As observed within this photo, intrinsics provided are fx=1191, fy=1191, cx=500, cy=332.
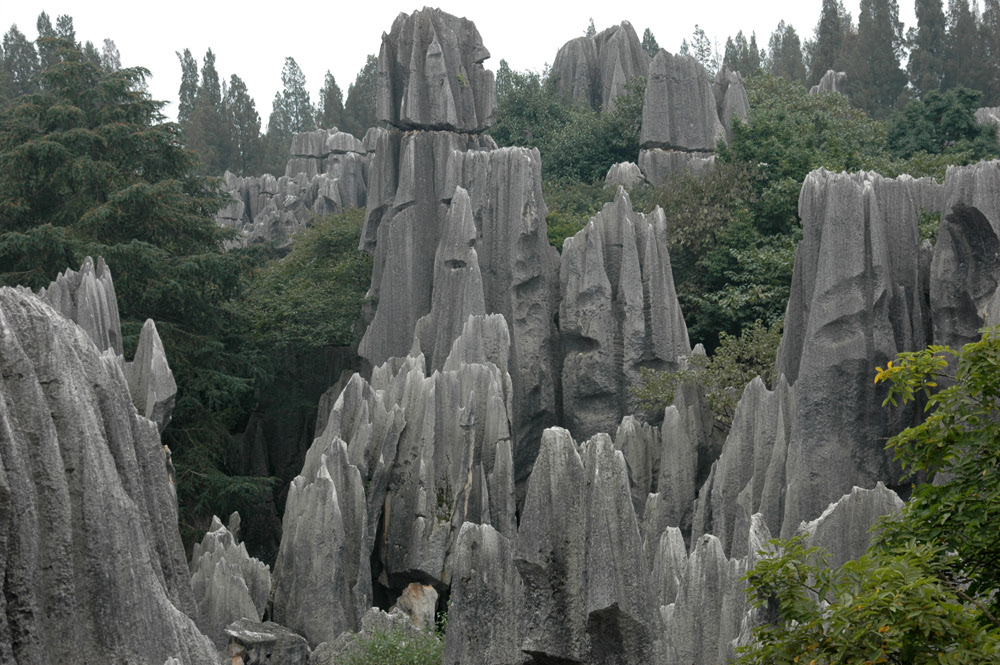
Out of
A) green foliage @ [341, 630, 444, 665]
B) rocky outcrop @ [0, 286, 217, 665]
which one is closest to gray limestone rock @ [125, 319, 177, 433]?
green foliage @ [341, 630, 444, 665]

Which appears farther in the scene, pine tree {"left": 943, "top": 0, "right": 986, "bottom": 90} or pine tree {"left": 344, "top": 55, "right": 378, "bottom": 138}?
pine tree {"left": 344, "top": 55, "right": 378, "bottom": 138}

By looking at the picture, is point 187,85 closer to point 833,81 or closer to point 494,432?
point 833,81

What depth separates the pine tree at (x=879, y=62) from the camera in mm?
62406

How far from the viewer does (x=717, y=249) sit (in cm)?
2997

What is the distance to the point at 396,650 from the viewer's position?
1703 centimetres

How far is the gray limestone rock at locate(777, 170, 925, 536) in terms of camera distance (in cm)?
1858

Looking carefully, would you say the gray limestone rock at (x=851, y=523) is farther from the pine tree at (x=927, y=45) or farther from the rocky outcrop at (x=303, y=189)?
the pine tree at (x=927, y=45)

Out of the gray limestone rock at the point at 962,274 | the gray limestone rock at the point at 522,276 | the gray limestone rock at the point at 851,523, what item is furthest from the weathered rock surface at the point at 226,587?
the gray limestone rock at the point at 962,274

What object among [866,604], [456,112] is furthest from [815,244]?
[456,112]

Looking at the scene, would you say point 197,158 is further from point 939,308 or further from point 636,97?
point 939,308

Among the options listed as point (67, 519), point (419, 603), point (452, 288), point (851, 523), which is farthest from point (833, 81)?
point (67, 519)

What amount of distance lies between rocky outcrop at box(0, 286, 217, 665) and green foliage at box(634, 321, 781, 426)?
16040mm

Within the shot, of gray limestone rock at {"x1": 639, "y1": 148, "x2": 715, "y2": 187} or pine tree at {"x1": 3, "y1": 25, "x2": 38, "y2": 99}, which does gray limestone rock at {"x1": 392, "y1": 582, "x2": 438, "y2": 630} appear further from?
pine tree at {"x1": 3, "y1": 25, "x2": 38, "y2": 99}

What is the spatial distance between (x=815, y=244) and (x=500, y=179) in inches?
439
